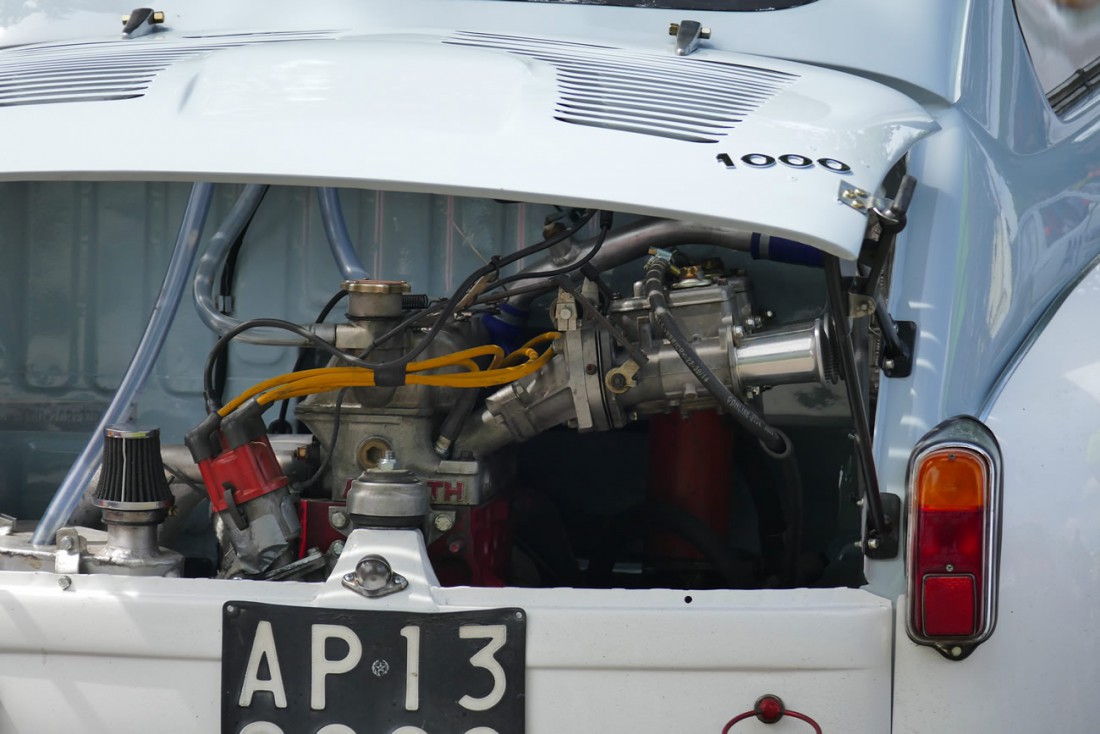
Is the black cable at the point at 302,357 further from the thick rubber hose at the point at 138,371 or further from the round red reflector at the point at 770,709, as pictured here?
the round red reflector at the point at 770,709

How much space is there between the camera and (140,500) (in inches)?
81.0

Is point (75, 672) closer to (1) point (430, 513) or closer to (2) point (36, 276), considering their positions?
(1) point (430, 513)

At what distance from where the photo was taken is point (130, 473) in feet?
6.77

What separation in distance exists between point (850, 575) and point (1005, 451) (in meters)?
0.80

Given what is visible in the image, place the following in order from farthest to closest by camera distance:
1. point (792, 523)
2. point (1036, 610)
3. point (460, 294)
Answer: point (792, 523), point (460, 294), point (1036, 610)

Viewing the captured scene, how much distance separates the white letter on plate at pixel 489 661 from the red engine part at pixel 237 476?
1.92 ft

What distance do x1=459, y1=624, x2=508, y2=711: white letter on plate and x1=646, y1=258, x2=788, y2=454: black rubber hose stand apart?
0.49 metres

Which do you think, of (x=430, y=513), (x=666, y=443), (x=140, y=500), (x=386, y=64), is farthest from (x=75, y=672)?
(x=666, y=443)

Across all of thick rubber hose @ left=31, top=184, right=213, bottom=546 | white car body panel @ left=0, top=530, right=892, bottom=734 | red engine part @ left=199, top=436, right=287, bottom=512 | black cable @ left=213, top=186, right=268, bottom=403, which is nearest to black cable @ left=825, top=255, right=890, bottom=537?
white car body panel @ left=0, top=530, right=892, bottom=734

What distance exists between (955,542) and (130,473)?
1.30m

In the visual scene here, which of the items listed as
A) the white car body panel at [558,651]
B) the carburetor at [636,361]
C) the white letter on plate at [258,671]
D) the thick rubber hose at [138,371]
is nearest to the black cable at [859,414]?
the white car body panel at [558,651]

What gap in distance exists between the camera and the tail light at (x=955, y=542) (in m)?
1.66

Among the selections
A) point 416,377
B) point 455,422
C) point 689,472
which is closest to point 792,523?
point 689,472

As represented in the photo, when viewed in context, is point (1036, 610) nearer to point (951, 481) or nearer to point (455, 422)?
point (951, 481)
